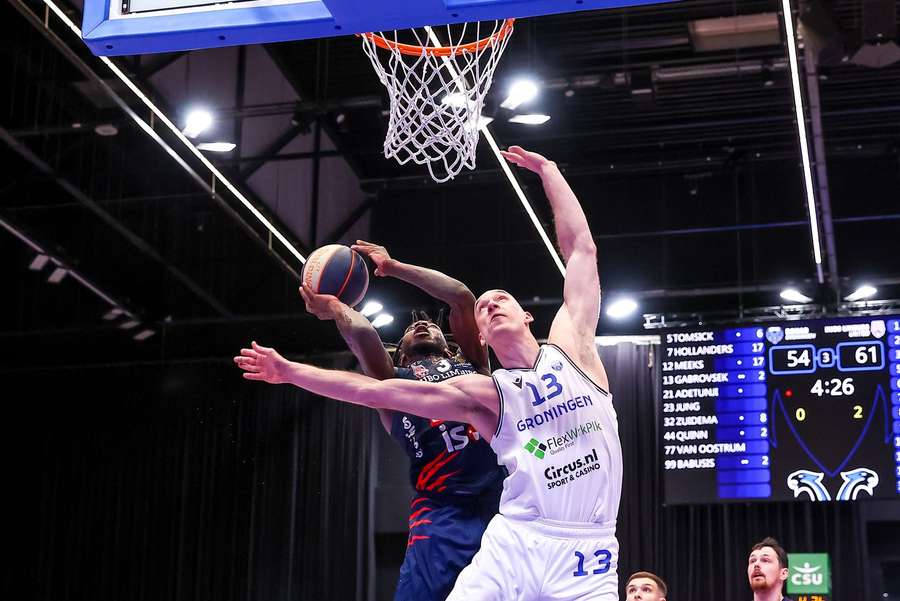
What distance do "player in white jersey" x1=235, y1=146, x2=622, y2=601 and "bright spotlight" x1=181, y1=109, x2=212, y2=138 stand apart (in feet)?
19.8

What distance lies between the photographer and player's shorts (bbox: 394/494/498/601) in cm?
498

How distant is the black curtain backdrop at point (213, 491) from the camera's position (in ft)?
41.9

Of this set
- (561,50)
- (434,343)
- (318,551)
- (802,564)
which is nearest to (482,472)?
(434,343)

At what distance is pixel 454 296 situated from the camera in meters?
5.74

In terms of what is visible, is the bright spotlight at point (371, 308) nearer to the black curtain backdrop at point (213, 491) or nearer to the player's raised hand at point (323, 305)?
the black curtain backdrop at point (213, 491)

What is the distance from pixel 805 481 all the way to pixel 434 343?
17.5 feet

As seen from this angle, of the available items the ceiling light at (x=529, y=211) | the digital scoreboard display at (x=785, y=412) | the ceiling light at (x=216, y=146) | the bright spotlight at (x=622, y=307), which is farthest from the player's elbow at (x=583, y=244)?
the bright spotlight at (x=622, y=307)

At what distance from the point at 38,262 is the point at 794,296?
7.47 m

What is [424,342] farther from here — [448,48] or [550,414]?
[448,48]

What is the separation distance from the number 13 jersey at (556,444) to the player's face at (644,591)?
9.27 ft

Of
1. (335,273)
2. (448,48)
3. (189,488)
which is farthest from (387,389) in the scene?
(189,488)

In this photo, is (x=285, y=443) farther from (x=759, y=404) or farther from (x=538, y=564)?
(x=538, y=564)

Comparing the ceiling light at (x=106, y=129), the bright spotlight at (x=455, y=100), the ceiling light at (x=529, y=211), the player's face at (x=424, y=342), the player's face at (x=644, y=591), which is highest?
the ceiling light at (x=106, y=129)

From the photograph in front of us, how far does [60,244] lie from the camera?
42.2 feet
